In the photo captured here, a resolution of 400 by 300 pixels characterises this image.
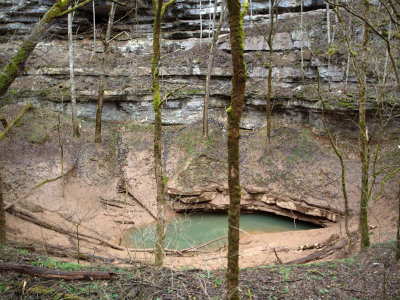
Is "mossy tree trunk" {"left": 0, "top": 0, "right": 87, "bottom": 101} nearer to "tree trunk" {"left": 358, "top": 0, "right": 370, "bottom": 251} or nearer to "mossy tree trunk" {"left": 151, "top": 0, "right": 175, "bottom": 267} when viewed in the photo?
"mossy tree trunk" {"left": 151, "top": 0, "right": 175, "bottom": 267}

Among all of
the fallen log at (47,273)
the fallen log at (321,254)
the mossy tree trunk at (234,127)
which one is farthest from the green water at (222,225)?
the mossy tree trunk at (234,127)

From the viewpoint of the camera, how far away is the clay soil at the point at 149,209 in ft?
22.2

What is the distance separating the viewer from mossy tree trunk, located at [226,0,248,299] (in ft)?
14.9

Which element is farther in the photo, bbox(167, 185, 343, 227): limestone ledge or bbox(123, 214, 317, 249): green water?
bbox(167, 185, 343, 227): limestone ledge

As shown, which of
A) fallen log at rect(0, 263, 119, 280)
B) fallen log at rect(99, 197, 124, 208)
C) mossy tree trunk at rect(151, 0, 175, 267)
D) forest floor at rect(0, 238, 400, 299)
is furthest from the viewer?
fallen log at rect(99, 197, 124, 208)

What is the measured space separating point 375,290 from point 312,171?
36.2ft

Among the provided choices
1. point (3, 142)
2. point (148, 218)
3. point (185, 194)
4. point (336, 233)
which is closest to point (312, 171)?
point (336, 233)

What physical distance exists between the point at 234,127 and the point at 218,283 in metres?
3.81

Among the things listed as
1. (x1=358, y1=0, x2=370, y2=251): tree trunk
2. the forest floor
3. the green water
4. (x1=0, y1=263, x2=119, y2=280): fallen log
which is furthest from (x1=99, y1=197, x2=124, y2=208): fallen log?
(x1=358, y1=0, x2=370, y2=251): tree trunk

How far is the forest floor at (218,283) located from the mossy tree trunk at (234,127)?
56 cm

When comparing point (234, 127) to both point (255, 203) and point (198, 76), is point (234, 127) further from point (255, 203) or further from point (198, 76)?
point (198, 76)

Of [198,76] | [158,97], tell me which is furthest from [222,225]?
[198,76]

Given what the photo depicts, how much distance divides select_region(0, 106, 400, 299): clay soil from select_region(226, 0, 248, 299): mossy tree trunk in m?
1.57

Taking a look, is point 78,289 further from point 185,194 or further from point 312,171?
point 312,171
